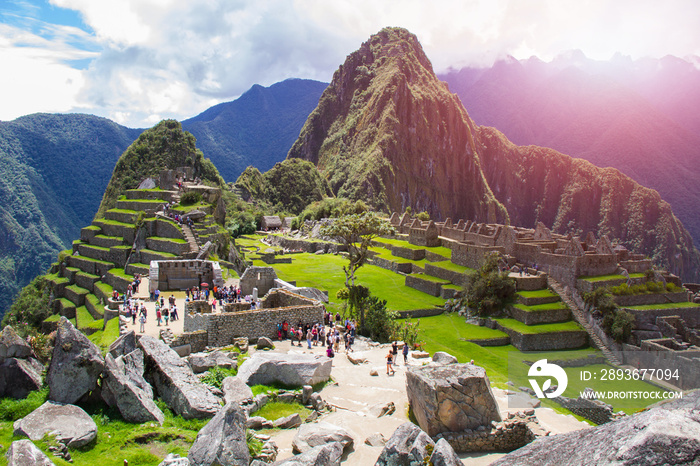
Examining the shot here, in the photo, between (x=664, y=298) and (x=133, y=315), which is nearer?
(x=133, y=315)

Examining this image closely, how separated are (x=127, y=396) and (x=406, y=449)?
5769 millimetres

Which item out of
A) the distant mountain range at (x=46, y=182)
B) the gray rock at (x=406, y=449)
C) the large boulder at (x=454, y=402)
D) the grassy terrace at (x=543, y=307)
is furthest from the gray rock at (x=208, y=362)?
the distant mountain range at (x=46, y=182)

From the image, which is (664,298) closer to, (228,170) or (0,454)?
(0,454)

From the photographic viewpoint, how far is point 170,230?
35.5 meters

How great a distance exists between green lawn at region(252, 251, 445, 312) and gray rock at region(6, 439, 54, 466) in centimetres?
2543

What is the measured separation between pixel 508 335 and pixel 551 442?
32867 millimetres

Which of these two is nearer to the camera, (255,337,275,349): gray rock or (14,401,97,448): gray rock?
(14,401,97,448): gray rock

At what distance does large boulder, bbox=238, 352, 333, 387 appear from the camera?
41.4 ft

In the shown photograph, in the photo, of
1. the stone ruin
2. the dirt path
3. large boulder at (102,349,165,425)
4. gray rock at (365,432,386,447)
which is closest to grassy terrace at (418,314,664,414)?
the dirt path

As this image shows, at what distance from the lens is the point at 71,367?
935cm

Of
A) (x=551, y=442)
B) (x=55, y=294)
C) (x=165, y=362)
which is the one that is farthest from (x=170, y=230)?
(x=551, y=442)

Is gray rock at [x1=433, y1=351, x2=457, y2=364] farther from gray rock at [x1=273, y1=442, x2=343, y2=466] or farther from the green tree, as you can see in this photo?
the green tree

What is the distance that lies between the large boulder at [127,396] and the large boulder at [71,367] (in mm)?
262

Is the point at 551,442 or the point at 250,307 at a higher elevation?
the point at 551,442
